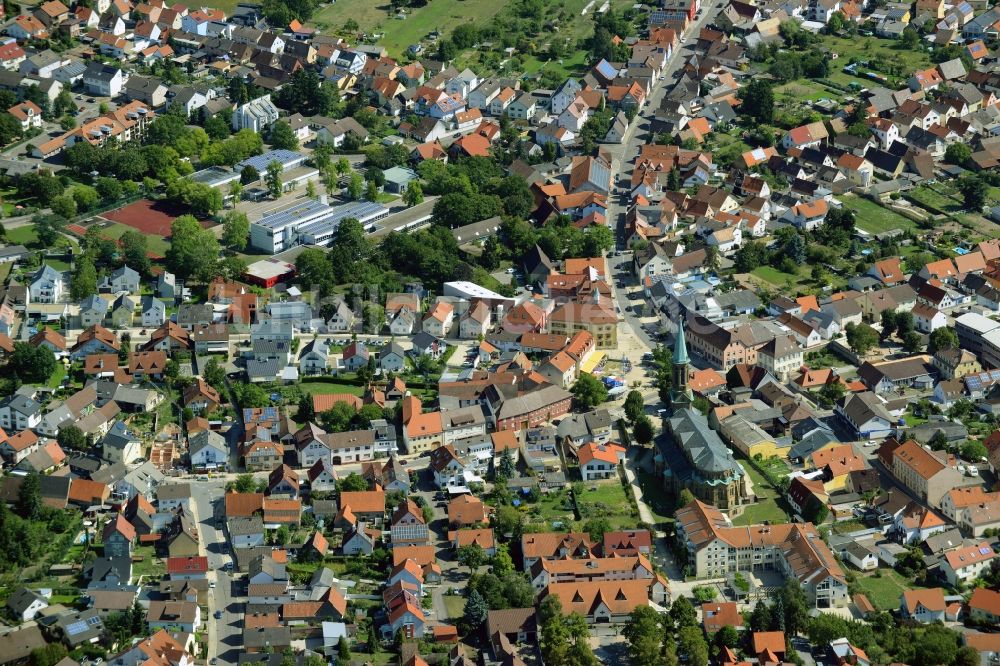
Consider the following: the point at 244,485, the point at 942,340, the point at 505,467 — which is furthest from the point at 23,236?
the point at 942,340

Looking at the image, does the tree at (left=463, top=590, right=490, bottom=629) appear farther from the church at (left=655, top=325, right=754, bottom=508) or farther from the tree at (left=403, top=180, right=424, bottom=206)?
the tree at (left=403, top=180, right=424, bottom=206)

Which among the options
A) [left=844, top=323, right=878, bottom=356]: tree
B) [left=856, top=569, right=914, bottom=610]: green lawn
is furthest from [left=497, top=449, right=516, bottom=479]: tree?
[left=844, top=323, right=878, bottom=356]: tree

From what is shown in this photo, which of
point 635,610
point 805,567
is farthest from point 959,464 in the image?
point 635,610

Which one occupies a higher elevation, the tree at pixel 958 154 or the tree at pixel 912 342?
the tree at pixel 912 342

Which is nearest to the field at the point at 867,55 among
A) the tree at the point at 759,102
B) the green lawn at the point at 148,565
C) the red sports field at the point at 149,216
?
the tree at the point at 759,102

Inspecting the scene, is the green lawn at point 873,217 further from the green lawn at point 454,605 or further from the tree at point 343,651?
the tree at point 343,651
